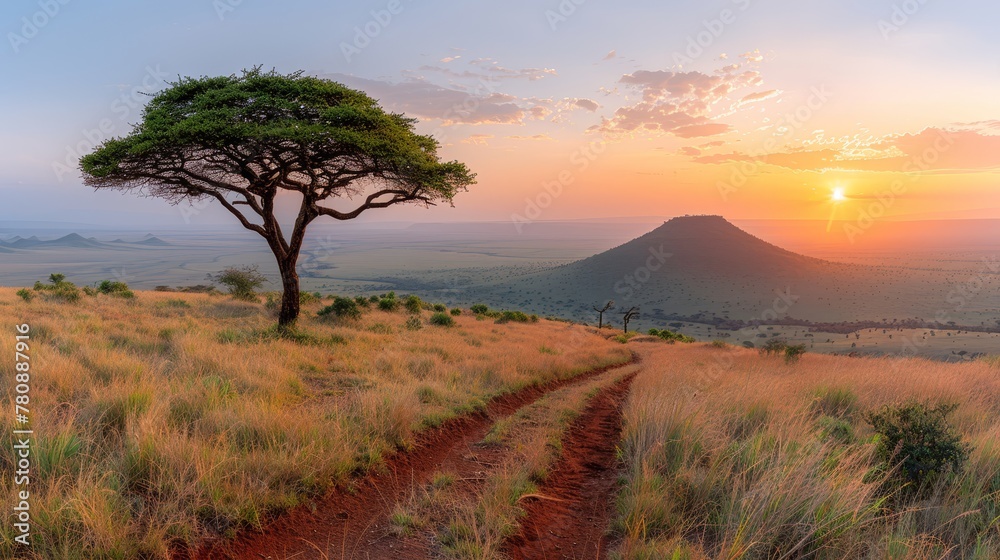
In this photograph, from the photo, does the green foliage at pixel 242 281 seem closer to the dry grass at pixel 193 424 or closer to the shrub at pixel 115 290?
the shrub at pixel 115 290

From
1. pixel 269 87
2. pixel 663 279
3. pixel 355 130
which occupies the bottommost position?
pixel 663 279

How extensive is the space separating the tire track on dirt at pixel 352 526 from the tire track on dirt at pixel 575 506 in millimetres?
1116

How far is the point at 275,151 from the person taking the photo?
14141 millimetres

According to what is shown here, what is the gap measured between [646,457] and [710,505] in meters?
1.09

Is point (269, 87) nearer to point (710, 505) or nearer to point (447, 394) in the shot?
point (447, 394)

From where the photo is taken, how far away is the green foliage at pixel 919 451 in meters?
5.20

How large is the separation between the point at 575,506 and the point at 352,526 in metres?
2.48

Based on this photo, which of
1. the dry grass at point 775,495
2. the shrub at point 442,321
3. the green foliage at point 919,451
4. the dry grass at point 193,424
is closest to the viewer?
the dry grass at point 193,424

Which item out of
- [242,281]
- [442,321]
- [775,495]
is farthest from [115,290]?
[775,495]

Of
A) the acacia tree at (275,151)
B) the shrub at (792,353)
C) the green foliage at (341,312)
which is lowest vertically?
the shrub at (792,353)

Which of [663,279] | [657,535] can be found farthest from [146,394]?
[663,279]

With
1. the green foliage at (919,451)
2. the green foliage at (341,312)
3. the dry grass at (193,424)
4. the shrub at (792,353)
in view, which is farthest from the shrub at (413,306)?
the green foliage at (919,451)

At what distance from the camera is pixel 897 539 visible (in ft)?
12.5

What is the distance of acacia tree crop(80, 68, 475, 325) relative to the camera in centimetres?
1354
